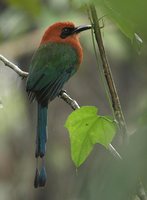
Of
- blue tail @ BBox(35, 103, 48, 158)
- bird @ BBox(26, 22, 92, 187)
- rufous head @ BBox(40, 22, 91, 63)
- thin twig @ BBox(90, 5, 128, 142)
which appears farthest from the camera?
rufous head @ BBox(40, 22, 91, 63)

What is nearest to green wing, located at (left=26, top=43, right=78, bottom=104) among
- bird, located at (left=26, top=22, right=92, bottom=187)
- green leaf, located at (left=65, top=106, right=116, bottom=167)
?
bird, located at (left=26, top=22, right=92, bottom=187)

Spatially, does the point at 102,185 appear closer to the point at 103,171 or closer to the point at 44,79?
the point at 103,171

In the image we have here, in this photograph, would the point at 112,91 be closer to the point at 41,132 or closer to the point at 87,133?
the point at 87,133

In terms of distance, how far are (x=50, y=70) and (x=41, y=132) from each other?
1.14 ft

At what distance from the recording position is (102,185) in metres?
0.42

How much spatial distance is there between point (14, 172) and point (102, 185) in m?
4.66

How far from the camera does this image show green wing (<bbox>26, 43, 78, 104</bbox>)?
7.93 feet

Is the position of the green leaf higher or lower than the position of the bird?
lower

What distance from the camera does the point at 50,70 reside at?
8.13 feet

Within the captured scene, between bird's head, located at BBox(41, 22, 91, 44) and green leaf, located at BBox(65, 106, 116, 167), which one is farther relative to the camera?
bird's head, located at BBox(41, 22, 91, 44)

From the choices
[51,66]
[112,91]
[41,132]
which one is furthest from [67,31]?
[112,91]

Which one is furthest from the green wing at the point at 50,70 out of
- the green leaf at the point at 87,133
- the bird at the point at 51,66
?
the green leaf at the point at 87,133

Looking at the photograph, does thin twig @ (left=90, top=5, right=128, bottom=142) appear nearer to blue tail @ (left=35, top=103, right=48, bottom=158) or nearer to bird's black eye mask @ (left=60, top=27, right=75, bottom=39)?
blue tail @ (left=35, top=103, right=48, bottom=158)

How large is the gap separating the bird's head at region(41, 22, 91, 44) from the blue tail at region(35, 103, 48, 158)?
43 cm
